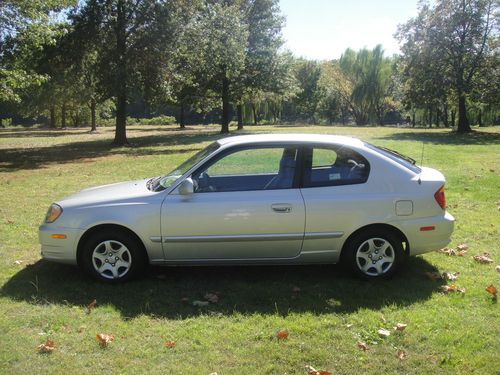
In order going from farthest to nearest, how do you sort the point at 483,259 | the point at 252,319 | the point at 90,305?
the point at 483,259
the point at 90,305
the point at 252,319

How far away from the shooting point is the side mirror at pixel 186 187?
506cm

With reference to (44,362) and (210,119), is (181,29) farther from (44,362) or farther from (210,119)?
(210,119)

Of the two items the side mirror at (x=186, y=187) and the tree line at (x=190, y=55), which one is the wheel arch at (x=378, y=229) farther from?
the tree line at (x=190, y=55)

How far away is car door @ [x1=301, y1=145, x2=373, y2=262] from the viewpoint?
203 inches

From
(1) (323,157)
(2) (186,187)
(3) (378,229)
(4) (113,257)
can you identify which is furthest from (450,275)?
(4) (113,257)

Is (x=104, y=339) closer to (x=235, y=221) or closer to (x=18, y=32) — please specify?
(x=235, y=221)

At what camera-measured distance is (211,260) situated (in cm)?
526

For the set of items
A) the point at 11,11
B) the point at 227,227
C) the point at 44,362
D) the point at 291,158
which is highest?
the point at 11,11

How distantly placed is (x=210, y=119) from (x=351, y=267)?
85037mm

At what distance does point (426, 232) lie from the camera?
5.25m

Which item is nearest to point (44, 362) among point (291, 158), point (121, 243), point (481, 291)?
point (121, 243)

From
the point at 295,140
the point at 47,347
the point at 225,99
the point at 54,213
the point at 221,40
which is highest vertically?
the point at 221,40

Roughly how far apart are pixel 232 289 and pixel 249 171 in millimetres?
1408

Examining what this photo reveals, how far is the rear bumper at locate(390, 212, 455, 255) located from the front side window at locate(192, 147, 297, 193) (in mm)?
1321
